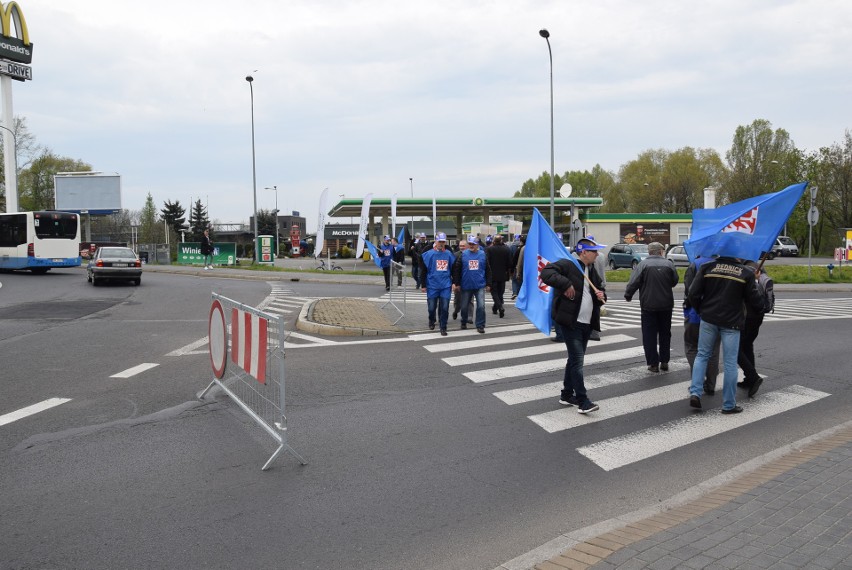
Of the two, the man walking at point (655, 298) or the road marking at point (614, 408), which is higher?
the man walking at point (655, 298)

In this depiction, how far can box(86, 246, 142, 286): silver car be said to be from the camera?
992 inches

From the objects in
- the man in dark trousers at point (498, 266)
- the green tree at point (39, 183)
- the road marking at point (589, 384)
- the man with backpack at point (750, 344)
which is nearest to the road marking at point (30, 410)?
the road marking at point (589, 384)

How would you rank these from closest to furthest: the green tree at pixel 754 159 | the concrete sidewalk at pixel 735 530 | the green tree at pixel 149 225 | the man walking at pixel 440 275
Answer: the concrete sidewalk at pixel 735 530
the man walking at pixel 440 275
the green tree at pixel 754 159
the green tree at pixel 149 225

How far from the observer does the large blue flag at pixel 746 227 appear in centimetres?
720

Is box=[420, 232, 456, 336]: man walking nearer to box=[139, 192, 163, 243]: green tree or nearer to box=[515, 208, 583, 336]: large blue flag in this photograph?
Answer: box=[515, 208, 583, 336]: large blue flag

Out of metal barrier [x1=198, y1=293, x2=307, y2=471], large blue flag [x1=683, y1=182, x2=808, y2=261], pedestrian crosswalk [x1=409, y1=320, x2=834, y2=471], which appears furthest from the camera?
large blue flag [x1=683, y1=182, x2=808, y2=261]

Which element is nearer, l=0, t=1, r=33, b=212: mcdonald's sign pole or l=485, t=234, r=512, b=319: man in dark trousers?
l=485, t=234, r=512, b=319: man in dark trousers

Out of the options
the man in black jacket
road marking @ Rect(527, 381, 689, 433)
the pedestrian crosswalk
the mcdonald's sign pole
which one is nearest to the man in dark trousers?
the pedestrian crosswalk

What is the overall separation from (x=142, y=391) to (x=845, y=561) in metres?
7.37

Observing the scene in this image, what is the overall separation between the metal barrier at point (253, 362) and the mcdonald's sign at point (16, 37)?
4644 centimetres

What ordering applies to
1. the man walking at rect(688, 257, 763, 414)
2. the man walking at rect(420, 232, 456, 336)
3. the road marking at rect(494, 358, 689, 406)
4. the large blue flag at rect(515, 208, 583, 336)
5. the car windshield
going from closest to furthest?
the man walking at rect(688, 257, 763, 414), the road marking at rect(494, 358, 689, 406), the large blue flag at rect(515, 208, 583, 336), the man walking at rect(420, 232, 456, 336), the car windshield

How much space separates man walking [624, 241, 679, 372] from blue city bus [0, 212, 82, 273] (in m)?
29.3

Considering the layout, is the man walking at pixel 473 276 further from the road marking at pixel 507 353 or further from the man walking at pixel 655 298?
the man walking at pixel 655 298

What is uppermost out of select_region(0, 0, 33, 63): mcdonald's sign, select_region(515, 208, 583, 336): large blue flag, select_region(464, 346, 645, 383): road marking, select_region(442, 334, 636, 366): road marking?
select_region(0, 0, 33, 63): mcdonald's sign
